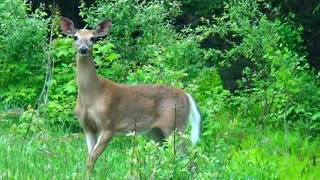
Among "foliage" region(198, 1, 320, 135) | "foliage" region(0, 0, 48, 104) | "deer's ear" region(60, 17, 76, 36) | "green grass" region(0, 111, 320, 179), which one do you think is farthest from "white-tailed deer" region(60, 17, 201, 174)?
"foliage" region(0, 0, 48, 104)

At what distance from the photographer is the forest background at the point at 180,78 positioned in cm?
1039

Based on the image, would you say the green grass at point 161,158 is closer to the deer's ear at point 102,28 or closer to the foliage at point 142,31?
the deer's ear at point 102,28

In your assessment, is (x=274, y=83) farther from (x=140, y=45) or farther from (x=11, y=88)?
(x=11, y=88)

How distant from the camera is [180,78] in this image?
1252 cm

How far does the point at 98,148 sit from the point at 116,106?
696mm

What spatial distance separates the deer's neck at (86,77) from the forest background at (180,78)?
38 cm

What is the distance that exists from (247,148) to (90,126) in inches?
82.0

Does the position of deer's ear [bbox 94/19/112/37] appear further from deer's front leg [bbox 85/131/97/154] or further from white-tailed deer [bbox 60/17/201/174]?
deer's front leg [bbox 85/131/97/154]

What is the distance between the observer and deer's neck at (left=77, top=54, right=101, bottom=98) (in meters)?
10.1

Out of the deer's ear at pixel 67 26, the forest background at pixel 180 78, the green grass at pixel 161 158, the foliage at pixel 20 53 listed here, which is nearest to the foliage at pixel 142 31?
the forest background at pixel 180 78

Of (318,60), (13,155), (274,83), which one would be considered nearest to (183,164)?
(13,155)

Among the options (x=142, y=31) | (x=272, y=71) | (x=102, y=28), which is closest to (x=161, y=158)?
(x=102, y=28)

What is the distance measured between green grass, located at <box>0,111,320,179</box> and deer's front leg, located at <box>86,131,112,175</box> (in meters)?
0.08

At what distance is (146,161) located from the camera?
7.66m
